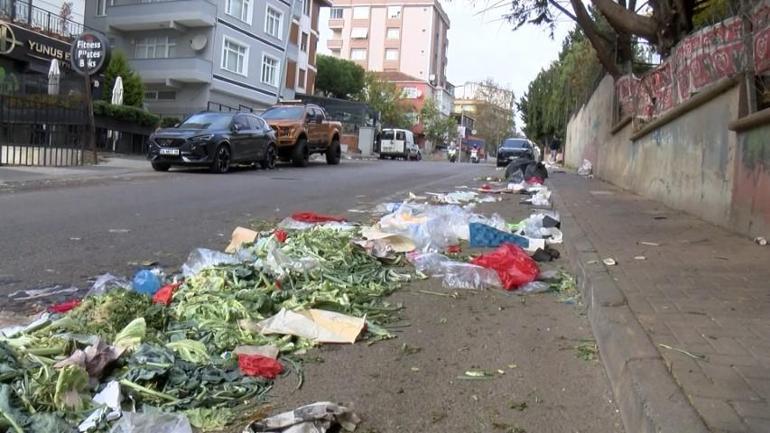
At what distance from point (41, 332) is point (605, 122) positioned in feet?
58.5

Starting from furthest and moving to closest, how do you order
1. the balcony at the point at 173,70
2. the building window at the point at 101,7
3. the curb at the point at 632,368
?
the building window at the point at 101,7 → the balcony at the point at 173,70 → the curb at the point at 632,368

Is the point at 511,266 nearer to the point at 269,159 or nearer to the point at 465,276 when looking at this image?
the point at 465,276

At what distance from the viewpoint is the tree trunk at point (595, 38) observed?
49.6 ft

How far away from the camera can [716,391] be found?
2871mm

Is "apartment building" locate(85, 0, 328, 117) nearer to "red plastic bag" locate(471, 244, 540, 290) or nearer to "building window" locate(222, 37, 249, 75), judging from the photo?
"building window" locate(222, 37, 249, 75)

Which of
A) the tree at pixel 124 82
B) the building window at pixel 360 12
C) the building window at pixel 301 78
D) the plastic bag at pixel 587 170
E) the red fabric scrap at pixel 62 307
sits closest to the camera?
the red fabric scrap at pixel 62 307

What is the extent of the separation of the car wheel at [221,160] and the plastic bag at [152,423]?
47.3 feet

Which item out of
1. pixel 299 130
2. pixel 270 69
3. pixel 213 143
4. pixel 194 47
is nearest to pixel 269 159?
pixel 299 130

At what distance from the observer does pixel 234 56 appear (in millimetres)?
36781

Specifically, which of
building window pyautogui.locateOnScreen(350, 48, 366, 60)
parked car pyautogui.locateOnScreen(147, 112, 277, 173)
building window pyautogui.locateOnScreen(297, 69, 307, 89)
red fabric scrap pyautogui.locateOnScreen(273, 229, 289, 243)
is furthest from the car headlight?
building window pyautogui.locateOnScreen(350, 48, 366, 60)

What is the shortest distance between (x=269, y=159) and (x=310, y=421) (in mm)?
17295

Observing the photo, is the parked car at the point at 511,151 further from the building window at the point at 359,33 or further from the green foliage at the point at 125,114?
the building window at the point at 359,33

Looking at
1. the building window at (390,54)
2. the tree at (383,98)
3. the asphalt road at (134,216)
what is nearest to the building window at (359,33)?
the building window at (390,54)

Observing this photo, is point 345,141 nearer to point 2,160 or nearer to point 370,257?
point 2,160
